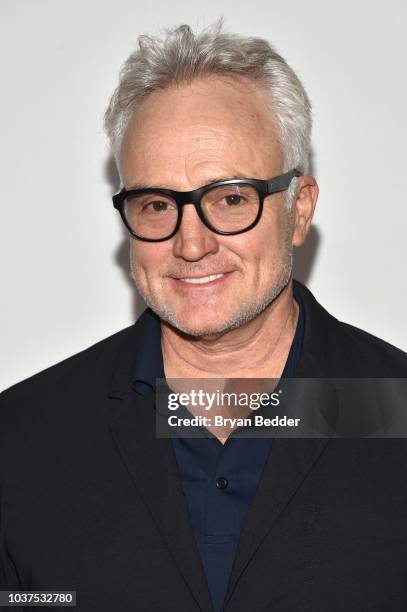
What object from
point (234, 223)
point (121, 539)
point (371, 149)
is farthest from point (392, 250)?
point (121, 539)

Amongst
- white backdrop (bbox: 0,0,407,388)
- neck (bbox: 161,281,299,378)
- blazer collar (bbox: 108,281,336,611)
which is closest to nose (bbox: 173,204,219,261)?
neck (bbox: 161,281,299,378)

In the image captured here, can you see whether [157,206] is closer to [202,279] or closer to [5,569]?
[202,279]

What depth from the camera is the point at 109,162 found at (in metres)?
3.00

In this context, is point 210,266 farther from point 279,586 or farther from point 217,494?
point 279,586

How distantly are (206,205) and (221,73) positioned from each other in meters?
0.37

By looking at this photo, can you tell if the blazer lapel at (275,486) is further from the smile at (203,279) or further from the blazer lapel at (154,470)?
the smile at (203,279)

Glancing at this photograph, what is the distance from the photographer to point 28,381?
8.80ft

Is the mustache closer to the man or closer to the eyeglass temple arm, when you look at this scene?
the man

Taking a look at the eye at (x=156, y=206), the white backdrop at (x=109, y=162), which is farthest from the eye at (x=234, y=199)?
the white backdrop at (x=109, y=162)

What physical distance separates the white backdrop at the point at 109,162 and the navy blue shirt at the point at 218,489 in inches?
33.8

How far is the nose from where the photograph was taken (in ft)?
7.34

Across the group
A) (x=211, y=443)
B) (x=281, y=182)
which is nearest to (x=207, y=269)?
(x=281, y=182)

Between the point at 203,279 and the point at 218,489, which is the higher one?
the point at 203,279

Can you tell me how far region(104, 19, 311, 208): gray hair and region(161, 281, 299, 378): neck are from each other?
13.4 inches
